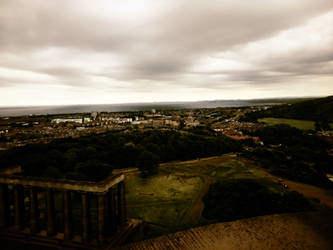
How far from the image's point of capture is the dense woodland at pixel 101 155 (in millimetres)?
41594

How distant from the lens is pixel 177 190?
128ft

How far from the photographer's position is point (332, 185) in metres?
40.2

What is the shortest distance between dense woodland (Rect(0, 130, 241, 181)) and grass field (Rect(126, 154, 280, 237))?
5.67m

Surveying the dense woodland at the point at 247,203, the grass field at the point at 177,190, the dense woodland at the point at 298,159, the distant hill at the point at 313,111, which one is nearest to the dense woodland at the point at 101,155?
the grass field at the point at 177,190

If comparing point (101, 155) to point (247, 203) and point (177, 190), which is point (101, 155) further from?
point (247, 203)

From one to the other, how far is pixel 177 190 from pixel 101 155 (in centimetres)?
2701

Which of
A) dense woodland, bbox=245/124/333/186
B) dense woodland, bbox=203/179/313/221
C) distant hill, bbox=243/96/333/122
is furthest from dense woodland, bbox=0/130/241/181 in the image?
distant hill, bbox=243/96/333/122

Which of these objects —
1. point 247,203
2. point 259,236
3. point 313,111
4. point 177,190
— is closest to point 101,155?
point 177,190

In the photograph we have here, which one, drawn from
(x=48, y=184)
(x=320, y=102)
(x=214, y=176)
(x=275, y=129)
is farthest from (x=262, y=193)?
(x=320, y=102)

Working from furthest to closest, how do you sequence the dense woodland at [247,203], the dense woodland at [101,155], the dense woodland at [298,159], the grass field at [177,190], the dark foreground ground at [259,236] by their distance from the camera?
the dense woodland at [298,159] < the dense woodland at [101,155] < the grass field at [177,190] < the dense woodland at [247,203] < the dark foreground ground at [259,236]

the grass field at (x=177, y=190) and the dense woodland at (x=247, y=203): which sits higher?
the dense woodland at (x=247, y=203)

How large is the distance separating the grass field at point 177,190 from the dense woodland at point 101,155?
5666 mm

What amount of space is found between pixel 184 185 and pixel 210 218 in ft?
48.9

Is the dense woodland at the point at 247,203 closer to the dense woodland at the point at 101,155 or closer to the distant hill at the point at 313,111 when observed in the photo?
the dense woodland at the point at 101,155
